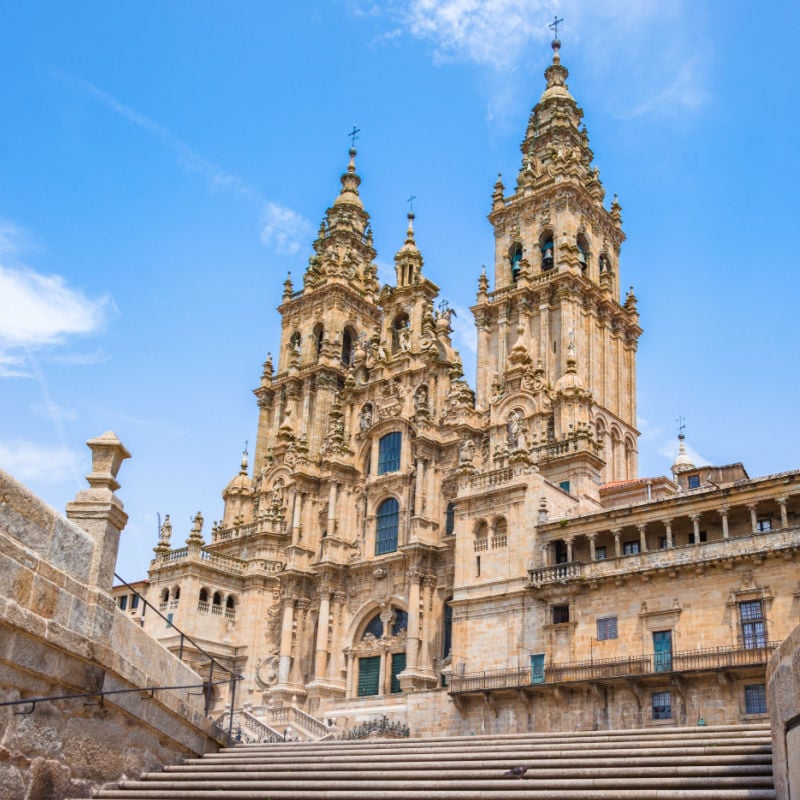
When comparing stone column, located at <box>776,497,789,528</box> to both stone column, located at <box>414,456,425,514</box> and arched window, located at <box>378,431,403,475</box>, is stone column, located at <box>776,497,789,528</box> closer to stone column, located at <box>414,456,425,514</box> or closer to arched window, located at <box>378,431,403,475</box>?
stone column, located at <box>414,456,425,514</box>

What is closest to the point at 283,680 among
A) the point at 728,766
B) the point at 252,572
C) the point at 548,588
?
the point at 252,572

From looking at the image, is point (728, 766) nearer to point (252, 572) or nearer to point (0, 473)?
point (0, 473)

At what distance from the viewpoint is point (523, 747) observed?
15.8m

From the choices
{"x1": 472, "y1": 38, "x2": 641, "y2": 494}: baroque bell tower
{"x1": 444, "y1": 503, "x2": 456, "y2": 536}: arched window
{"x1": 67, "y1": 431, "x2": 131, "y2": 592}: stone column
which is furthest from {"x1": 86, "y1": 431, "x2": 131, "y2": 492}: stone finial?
{"x1": 444, "y1": 503, "x2": 456, "y2": 536}: arched window

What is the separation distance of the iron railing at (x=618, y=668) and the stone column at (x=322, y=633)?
46.8 ft

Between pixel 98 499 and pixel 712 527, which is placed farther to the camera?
pixel 712 527

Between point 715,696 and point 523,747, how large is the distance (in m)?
18.0

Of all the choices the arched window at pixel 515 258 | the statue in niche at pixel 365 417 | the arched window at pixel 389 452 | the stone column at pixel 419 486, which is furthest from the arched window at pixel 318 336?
the stone column at pixel 419 486

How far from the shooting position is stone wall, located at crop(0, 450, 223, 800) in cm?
1263

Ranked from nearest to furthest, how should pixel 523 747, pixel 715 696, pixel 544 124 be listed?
1. pixel 523 747
2. pixel 715 696
3. pixel 544 124

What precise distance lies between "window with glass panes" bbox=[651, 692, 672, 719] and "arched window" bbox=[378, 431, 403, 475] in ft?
76.6

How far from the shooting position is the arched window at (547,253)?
181 ft

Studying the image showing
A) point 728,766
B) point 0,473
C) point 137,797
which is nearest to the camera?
point 0,473

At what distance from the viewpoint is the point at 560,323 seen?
2050 inches
